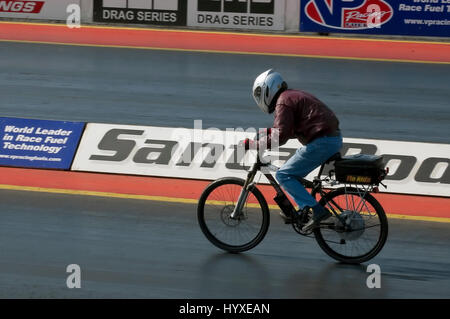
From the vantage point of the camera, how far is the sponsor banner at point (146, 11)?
21531 mm

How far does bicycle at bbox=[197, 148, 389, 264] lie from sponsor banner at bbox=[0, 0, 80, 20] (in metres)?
14.5

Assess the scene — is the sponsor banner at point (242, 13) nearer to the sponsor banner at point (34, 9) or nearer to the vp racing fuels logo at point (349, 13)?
the vp racing fuels logo at point (349, 13)

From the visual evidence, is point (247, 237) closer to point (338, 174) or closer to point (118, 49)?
point (338, 174)

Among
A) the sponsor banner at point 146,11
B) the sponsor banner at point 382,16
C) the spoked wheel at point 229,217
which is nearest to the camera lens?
the spoked wheel at point 229,217

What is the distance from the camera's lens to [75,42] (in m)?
20.0

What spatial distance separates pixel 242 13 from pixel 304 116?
1306 centimetres

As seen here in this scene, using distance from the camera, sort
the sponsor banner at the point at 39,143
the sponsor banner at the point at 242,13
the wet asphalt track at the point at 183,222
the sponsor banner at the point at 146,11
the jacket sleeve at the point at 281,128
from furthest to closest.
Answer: the sponsor banner at the point at 146,11 → the sponsor banner at the point at 242,13 → the sponsor banner at the point at 39,143 → the jacket sleeve at the point at 281,128 → the wet asphalt track at the point at 183,222

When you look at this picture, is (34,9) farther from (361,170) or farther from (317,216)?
(361,170)

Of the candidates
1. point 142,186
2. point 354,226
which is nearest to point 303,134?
point 354,226

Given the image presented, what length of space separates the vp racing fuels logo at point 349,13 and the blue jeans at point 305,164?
40.8ft

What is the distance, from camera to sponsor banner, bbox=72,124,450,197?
11250 millimetres

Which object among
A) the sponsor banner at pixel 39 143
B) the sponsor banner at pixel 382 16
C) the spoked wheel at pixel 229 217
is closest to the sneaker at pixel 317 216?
the spoked wheel at pixel 229 217

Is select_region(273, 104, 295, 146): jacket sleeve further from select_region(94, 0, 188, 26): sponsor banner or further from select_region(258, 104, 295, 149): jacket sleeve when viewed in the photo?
select_region(94, 0, 188, 26): sponsor banner
